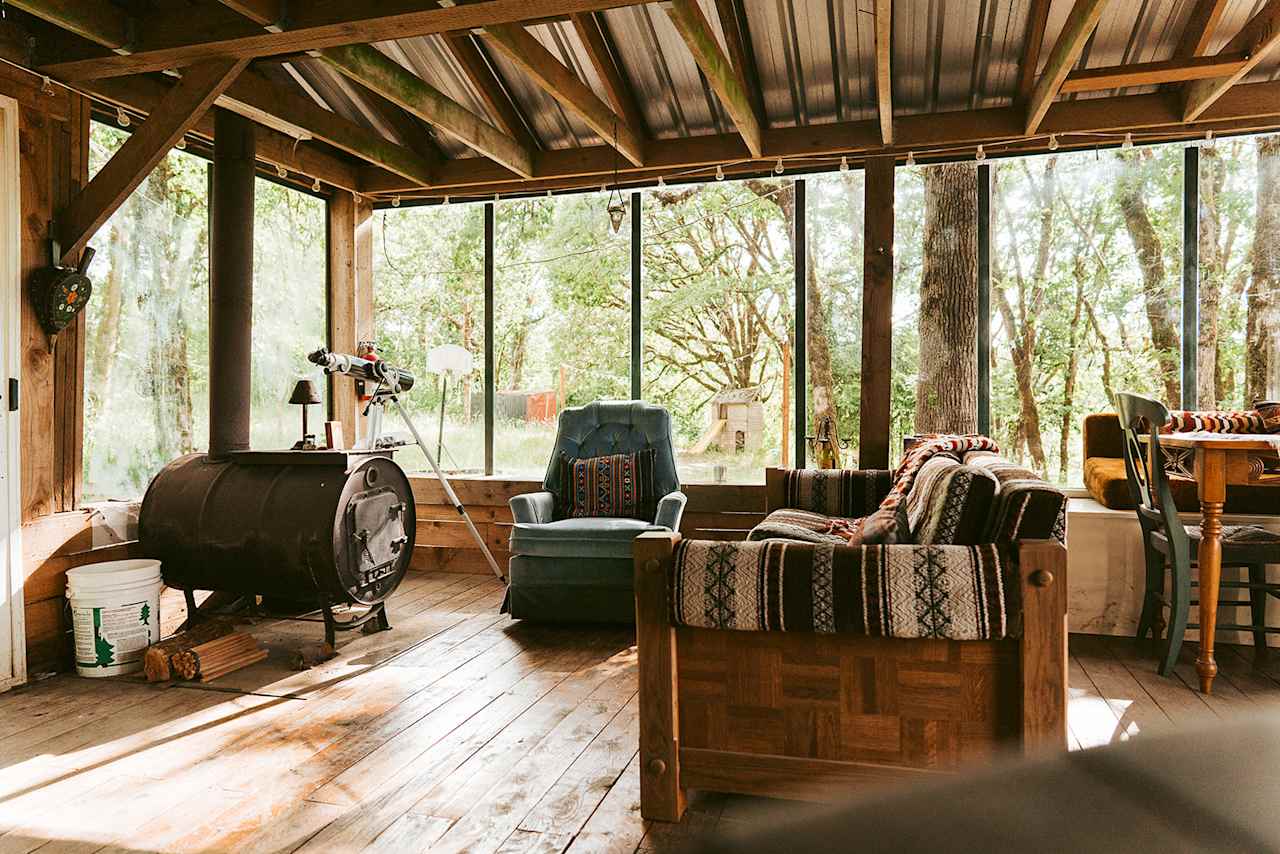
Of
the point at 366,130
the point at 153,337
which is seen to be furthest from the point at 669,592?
Result: the point at 366,130

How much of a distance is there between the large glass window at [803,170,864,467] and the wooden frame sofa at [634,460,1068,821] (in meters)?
3.05

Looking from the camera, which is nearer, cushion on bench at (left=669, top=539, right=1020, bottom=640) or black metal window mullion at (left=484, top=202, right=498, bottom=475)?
cushion on bench at (left=669, top=539, right=1020, bottom=640)

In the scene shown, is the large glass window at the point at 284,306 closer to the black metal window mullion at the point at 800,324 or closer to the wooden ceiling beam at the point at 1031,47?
the black metal window mullion at the point at 800,324

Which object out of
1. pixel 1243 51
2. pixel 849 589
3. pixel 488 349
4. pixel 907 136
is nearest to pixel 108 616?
pixel 488 349

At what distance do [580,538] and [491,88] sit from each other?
2.52m

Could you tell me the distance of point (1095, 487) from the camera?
4219mm

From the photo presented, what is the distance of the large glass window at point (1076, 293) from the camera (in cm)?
478

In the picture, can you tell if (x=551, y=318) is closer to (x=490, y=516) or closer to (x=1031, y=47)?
(x=490, y=516)

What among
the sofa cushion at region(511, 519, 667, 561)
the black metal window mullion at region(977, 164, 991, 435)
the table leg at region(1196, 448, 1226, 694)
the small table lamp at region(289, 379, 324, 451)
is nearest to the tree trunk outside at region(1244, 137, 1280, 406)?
the black metal window mullion at region(977, 164, 991, 435)

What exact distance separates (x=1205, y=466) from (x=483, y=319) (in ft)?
13.4

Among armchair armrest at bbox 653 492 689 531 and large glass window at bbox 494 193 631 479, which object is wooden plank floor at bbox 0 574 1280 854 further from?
large glass window at bbox 494 193 631 479

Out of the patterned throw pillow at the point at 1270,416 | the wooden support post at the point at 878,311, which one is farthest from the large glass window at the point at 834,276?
the patterned throw pillow at the point at 1270,416

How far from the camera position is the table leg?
2.98m

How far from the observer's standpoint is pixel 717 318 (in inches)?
213
